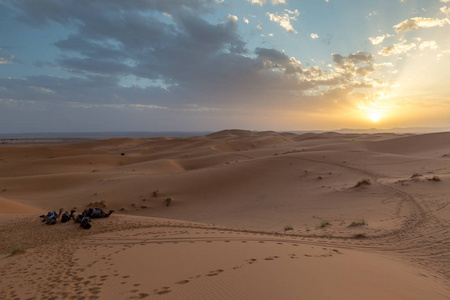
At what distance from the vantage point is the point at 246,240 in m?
6.95

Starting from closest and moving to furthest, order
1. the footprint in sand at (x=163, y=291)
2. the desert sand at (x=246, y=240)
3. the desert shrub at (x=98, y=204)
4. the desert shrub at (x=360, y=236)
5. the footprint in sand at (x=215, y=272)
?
the footprint in sand at (x=163, y=291) < the desert sand at (x=246, y=240) < the footprint in sand at (x=215, y=272) < the desert shrub at (x=360, y=236) < the desert shrub at (x=98, y=204)

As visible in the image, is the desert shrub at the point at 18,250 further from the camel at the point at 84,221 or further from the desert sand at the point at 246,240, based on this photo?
the camel at the point at 84,221

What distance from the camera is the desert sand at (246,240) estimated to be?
4.33 meters

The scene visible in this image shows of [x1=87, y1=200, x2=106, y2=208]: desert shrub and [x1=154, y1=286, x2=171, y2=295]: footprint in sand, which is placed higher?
[x1=154, y1=286, x2=171, y2=295]: footprint in sand

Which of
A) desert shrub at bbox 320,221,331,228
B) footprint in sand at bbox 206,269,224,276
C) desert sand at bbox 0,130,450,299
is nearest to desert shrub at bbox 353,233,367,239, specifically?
desert sand at bbox 0,130,450,299

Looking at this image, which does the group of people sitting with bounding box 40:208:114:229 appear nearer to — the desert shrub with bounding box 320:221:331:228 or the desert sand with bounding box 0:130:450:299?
the desert sand with bounding box 0:130:450:299

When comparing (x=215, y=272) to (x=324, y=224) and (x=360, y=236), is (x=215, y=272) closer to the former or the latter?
(x=360, y=236)

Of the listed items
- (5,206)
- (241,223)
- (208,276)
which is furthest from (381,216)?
(5,206)

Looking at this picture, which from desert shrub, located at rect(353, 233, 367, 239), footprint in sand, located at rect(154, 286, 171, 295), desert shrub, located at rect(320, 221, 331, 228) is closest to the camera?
footprint in sand, located at rect(154, 286, 171, 295)

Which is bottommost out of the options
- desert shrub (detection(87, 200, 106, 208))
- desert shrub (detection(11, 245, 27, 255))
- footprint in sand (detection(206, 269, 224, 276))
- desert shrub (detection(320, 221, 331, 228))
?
desert shrub (detection(87, 200, 106, 208))

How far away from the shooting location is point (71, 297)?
4102mm

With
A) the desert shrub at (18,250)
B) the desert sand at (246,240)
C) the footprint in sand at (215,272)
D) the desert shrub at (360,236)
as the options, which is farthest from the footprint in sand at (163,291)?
the desert shrub at (360,236)

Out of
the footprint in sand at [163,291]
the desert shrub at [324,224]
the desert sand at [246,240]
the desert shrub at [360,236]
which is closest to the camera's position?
the footprint in sand at [163,291]

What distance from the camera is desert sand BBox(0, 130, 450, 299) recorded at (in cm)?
433
